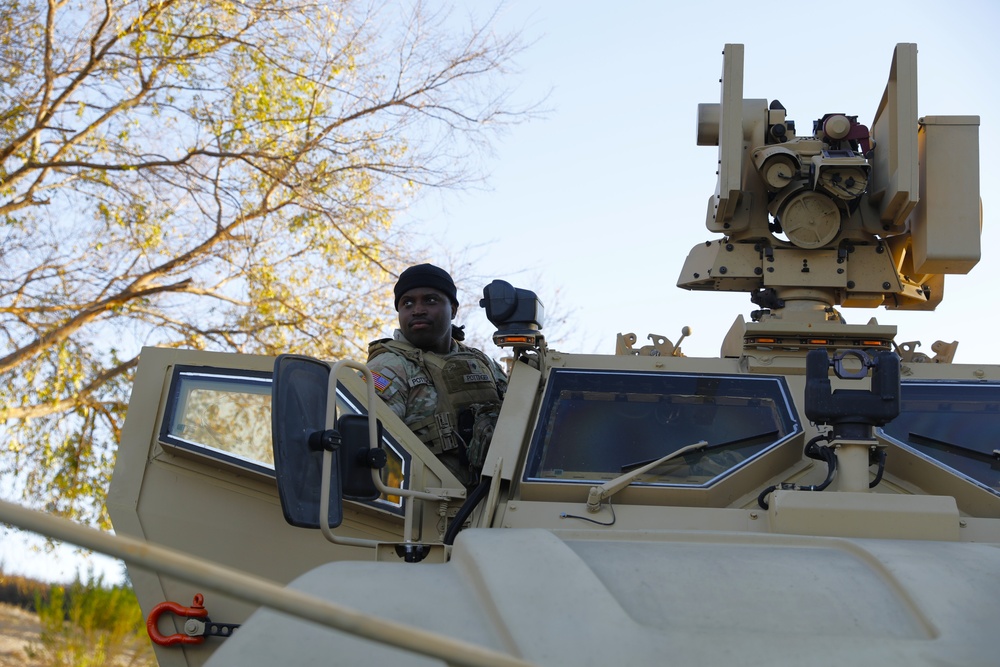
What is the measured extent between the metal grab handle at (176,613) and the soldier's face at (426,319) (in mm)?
1865

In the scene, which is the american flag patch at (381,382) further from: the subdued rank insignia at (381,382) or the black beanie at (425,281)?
the black beanie at (425,281)

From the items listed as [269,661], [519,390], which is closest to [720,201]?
[519,390]

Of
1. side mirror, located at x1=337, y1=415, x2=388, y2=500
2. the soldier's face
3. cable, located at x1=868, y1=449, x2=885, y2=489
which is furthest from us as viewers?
the soldier's face

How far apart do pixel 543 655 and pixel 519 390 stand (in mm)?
2003

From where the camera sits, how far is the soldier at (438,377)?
493 cm

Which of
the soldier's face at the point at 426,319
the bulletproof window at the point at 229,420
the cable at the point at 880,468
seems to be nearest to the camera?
the cable at the point at 880,468

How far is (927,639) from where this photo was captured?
8.16 feet

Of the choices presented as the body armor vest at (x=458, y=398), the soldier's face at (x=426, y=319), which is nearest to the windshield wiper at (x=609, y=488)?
the body armor vest at (x=458, y=398)

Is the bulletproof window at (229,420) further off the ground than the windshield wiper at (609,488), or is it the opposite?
the bulletproof window at (229,420)

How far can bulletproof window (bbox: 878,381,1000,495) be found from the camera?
4043mm

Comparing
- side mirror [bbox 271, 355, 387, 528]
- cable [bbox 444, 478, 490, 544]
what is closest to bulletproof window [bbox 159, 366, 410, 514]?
cable [bbox 444, 478, 490, 544]

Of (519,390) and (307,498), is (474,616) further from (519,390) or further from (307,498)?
(519,390)

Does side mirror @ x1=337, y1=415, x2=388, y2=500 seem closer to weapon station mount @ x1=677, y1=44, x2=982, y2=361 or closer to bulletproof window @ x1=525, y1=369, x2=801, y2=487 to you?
bulletproof window @ x1=525, y1=369, x2=801, y2=487

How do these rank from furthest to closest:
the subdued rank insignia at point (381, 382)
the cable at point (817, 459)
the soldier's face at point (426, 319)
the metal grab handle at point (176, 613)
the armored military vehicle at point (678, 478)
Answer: the soldier's face at point (426, 319) → the subdued rank insignia at point (381, 382) → the metal grab handle at point (176, 613) → the cable at point (817, 459) → the armored military vehicle at point (678, 478)
